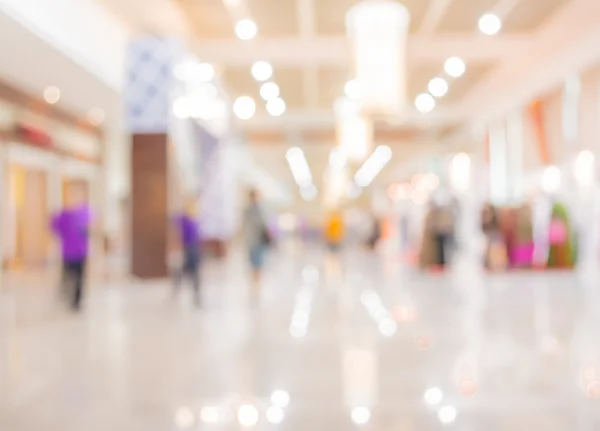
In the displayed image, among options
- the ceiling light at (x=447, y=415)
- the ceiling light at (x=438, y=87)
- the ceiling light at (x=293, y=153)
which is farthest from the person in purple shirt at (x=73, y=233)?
the ceiling light at (x=293, y=153)

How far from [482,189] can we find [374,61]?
13099 millimetres

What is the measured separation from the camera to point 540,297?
11086mm

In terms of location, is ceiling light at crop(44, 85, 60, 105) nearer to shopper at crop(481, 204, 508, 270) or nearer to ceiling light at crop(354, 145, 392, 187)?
shopper at crop(481, 204, 508, 270)

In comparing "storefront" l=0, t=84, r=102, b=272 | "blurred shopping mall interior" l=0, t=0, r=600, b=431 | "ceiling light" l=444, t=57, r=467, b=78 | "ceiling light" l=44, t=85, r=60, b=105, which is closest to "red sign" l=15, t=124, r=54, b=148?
"storefront" l=0, t=84, r=102, b=272

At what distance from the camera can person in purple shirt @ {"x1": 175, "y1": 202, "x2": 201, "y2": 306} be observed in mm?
10430

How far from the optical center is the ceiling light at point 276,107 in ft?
84.4

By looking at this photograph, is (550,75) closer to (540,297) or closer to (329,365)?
(540,297)

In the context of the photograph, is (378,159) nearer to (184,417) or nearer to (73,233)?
(73,233)

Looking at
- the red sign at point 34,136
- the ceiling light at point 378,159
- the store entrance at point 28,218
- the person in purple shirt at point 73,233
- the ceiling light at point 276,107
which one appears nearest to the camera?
the person in purple shirt at point 73,233

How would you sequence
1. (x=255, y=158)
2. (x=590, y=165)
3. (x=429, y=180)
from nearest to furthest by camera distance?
1. (x=590, y=165)
2. (x=429, y=180)
3. (x=255, y=158)

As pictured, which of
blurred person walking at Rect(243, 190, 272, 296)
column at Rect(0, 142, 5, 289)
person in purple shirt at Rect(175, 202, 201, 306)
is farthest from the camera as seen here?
column at Rect(0, 142, 5, 289)

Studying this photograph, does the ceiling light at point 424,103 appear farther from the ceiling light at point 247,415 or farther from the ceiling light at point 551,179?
the ceiling light at point 247,415

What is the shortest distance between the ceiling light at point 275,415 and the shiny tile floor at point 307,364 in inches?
0.5

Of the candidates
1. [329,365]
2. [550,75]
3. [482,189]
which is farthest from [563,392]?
[482,189]
